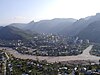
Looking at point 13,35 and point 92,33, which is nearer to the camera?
point 92,33

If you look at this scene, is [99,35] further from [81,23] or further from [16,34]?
[81,23]

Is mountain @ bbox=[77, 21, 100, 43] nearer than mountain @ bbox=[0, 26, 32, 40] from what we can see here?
Yes

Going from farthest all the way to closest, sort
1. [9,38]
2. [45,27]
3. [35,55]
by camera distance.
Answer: [45,27], [9,38], [35,55]

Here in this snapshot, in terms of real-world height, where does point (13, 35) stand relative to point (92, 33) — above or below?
above

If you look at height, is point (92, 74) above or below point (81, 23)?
below

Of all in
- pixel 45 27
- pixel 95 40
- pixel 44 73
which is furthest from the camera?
pixel 45 27

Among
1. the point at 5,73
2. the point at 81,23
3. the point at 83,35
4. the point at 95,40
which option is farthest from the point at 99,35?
the point at 5,73

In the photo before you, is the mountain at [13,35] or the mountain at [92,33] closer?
the mountain at [92,33]

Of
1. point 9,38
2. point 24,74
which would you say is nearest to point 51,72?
point 24,74

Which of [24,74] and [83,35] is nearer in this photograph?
[24,74]

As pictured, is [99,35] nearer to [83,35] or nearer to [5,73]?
[83,35]
